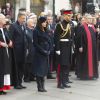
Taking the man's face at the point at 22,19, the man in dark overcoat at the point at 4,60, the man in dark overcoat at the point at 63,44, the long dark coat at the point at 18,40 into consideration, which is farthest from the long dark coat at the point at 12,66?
the man in dark overcoat at the point at 63,44

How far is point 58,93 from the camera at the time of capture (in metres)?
9.84

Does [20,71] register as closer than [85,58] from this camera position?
Yes

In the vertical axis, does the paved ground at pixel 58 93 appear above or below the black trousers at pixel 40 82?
below

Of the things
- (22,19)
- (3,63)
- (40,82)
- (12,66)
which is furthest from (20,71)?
(22,19)

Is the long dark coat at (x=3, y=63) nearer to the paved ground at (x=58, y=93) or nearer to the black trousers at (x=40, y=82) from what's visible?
the paved ground at (x=58, y=93)

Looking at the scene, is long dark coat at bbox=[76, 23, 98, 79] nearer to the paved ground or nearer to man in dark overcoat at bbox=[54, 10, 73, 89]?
the paved ground

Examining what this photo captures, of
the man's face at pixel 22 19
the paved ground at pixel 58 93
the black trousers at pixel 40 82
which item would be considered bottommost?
the paved ground at pixel 58 93

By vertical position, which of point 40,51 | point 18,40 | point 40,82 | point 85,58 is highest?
point 18,40

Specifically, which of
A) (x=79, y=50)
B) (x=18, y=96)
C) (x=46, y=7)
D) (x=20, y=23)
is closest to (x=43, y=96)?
(x=18, y=96)

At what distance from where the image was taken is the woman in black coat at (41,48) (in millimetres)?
9703

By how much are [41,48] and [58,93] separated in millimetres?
1130

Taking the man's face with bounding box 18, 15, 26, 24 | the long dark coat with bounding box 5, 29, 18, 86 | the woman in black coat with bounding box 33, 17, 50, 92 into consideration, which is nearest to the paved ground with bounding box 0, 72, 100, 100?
the long dark coat with bounding box 5, 29, 18, 86

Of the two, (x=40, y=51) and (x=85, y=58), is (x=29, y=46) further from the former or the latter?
(x=85, y=58)

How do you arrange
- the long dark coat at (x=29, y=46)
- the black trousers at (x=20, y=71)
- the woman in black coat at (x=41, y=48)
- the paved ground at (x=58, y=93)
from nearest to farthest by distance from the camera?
the paved ground at (x=58, y=93) → the woman in black coat at (x=41, y=48) → the black trousers at (x=20, y=71) → the long dark coat at (x=29, y=46)
